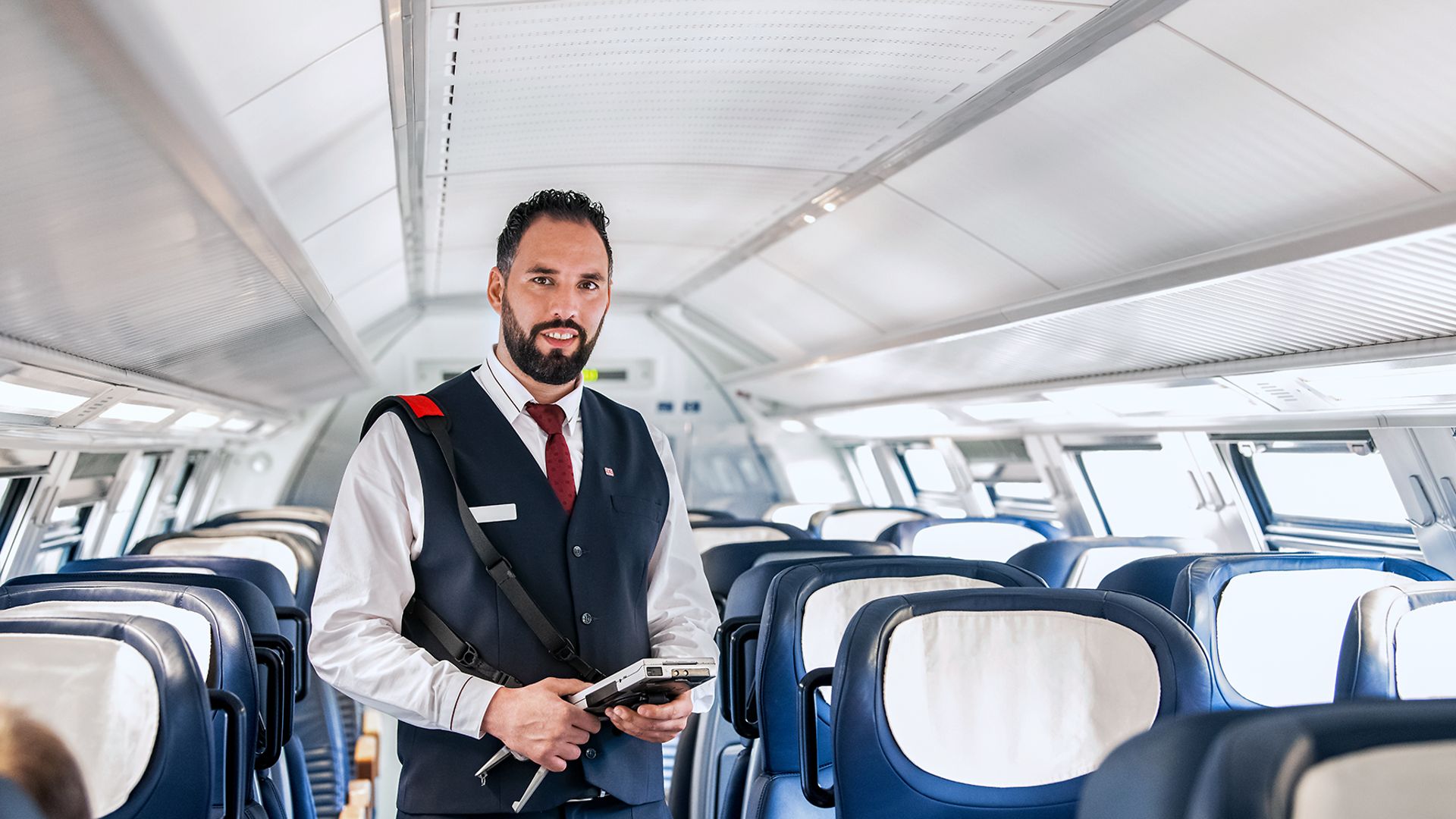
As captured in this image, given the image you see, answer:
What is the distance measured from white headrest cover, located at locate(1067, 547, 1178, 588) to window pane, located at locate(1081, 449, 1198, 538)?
5.11 feet

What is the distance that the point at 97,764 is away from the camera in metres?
2.21

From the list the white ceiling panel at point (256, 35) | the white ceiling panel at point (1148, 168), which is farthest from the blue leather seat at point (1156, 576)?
the white ceiling panel at point (256, 35)

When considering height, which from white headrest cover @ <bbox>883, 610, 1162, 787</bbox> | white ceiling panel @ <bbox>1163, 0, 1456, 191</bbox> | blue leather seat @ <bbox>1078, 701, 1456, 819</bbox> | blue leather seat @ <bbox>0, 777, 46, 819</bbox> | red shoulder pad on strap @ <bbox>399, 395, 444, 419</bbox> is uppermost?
white ceiling panel @ <bbox>1163, 0, 1456, 191</bbox>

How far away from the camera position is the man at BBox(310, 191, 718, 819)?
1.87 meters

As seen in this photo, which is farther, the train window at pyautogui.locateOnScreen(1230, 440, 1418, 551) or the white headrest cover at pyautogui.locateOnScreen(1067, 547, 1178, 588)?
the train window at pyautogui.locateOnScreen(1230, 440, 1418, 551)

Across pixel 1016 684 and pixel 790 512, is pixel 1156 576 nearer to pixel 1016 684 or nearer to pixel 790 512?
pixel 1016 684

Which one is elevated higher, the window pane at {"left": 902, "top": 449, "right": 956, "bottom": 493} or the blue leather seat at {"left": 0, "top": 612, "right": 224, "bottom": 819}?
the window pane at {"left": 902, "top": 449, "right": 956, "bottom": 493}

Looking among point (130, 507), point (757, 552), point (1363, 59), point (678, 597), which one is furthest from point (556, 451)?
point (130, 507)

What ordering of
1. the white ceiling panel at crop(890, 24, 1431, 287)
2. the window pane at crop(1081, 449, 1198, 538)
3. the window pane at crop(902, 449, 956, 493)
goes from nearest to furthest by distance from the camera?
the white ceiling panel at crop(890, 24, 1431, 287) < the window pane at crop(1081, 449, 1198, 538) < the window pane at crop(902, 449, 956, 493)

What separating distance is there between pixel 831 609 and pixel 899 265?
9.39ft

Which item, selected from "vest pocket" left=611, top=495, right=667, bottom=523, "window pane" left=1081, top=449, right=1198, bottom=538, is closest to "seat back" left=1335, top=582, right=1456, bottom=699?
"vest pocket" left=611, top=495, right=667, bottom=523

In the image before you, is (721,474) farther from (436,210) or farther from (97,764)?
(97,764)

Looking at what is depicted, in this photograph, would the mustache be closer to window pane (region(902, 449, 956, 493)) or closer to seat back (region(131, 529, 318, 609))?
seat back (region(131, 529, 318, 609))

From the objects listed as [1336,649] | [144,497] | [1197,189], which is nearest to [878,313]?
[1197,189]
